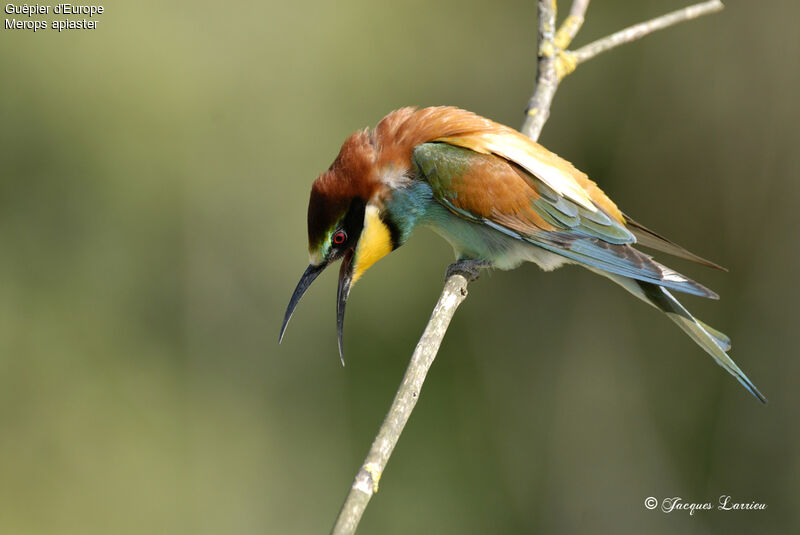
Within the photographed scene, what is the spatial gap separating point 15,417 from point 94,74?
165 cm

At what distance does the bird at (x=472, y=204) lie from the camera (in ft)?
7.91

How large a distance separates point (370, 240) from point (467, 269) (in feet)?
1.00


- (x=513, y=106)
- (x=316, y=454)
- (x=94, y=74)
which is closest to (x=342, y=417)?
(x=316, y=454)

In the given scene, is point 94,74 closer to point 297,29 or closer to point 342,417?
point 297,29

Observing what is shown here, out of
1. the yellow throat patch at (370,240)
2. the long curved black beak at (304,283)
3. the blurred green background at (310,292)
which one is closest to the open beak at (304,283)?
the long curved black beak at (304,283)

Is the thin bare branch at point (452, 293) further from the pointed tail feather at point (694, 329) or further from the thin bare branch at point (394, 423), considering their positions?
the pointed tail feather at point (694, 329)

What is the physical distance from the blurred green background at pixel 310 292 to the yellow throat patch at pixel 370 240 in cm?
147

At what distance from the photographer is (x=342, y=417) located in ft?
13.1

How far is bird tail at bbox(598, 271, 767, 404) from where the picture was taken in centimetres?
235

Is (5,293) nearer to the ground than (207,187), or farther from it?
nearer to the ground

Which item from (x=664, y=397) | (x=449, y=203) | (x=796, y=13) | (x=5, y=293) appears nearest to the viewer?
(x=449, y=203)

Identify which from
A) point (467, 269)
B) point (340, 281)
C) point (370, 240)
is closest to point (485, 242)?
point (467, 269)

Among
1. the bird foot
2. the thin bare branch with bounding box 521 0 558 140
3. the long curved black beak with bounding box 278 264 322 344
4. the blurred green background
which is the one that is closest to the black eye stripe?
the long curved black beak with bounding box 278 264 322 344

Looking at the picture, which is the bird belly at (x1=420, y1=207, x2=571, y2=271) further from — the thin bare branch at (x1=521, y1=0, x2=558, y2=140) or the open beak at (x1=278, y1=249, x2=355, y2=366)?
the thin bare branch at (x1=521, y1=0, x2=558, y2=140)
